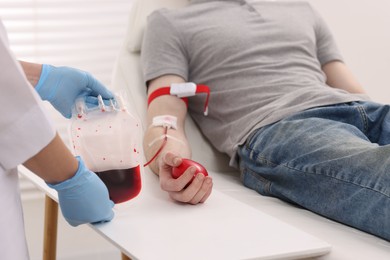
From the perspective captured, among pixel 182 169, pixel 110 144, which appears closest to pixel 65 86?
pixel 110 144

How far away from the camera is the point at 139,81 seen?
1.93 metres

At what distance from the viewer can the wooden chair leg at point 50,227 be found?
1.66 m

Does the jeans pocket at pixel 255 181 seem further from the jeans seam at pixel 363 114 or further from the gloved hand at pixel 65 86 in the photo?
the gloved hand at pixel 65 86

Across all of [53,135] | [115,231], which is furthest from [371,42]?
[53,135]

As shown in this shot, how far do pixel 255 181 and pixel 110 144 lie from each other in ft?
1.64

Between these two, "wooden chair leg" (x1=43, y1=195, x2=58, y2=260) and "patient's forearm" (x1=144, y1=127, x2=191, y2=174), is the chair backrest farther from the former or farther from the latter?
"wooden chair leg" (x1=43, y1=195, x2=58, y2=260)

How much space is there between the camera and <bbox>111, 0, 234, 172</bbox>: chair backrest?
1863 millimetres

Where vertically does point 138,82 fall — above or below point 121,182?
below

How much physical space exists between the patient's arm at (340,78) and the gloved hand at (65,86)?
0.94 meters

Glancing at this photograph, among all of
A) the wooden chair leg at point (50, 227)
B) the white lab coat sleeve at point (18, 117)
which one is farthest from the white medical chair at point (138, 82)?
the white lab coat sleeve at point (18, 117)

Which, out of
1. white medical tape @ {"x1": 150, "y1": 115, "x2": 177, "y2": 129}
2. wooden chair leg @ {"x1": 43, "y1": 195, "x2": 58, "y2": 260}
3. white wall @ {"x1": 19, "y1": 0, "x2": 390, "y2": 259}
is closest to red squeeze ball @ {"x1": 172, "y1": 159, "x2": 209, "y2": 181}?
white medical tape @ {"x1": 150, "y1": 115, "x2": 177, "y2": 129}

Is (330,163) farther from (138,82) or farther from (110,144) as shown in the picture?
(138,82)

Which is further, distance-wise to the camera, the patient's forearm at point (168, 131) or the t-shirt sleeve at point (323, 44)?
the t-shirt sleeve at point (323, 44)

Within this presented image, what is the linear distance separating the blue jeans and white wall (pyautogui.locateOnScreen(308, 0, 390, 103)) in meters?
1.13
